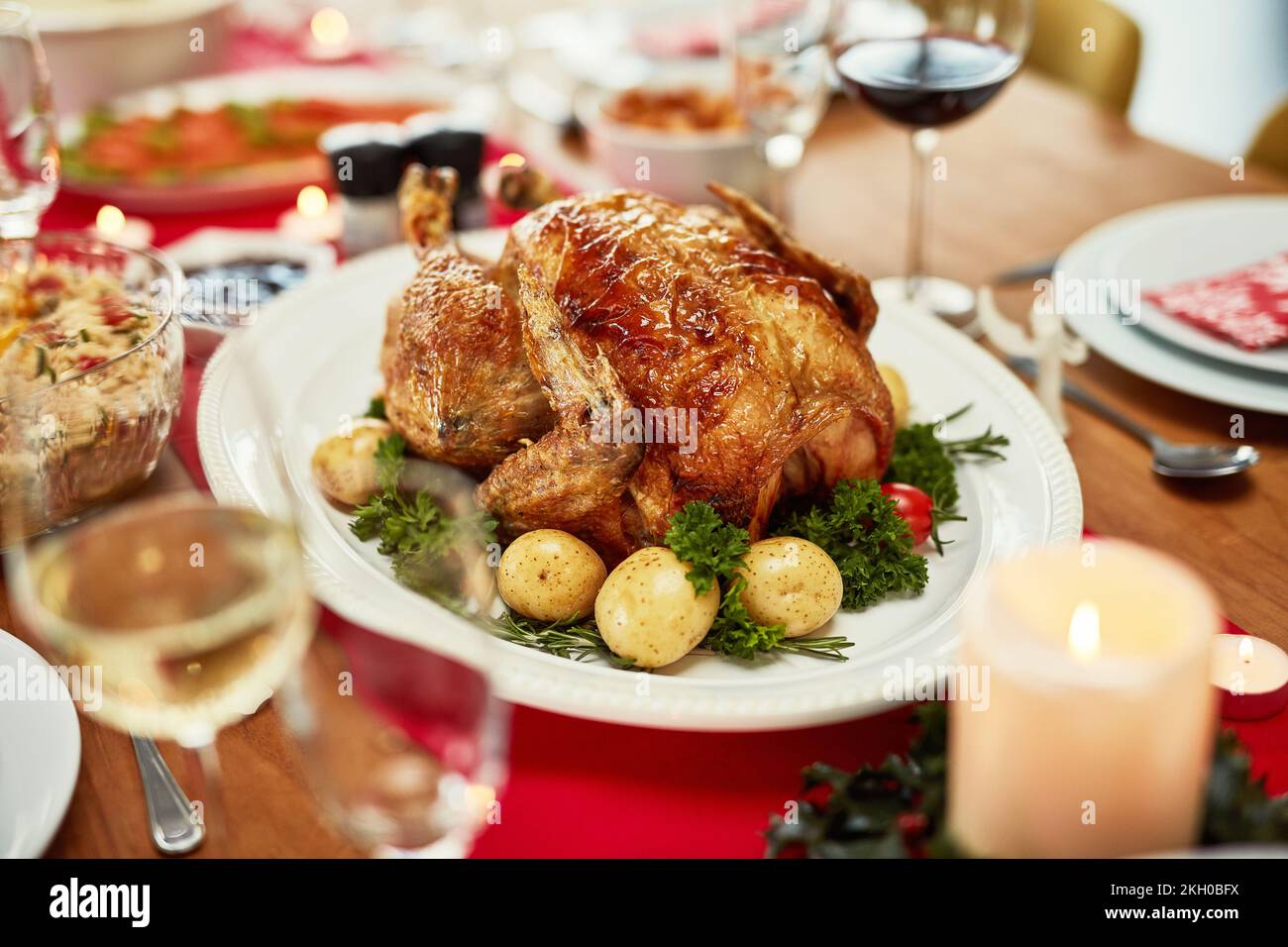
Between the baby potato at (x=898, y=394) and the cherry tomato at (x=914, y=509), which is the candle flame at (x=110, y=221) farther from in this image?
the cherry tomato at (x=914, y=509)

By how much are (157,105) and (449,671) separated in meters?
2.26

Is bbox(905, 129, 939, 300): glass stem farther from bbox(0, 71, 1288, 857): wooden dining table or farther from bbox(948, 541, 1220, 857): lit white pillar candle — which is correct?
bbox(948, 541, 1220, 857): lit white pillar candle

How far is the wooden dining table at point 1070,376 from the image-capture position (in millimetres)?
1127

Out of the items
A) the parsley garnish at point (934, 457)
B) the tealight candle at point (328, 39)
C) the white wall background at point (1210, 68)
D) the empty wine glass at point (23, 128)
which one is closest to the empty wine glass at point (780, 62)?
the parsley garnish at point (934, 457)

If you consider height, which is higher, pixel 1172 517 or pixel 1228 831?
pixel 1228 831

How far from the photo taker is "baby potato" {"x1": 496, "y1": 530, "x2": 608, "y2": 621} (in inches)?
50.8

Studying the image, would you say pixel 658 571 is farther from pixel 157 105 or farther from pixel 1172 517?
pixel 157 105

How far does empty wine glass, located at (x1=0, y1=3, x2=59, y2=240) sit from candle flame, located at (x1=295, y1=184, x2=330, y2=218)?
0.63 metres

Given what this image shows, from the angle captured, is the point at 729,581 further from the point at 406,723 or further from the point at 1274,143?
the point at 1274,143

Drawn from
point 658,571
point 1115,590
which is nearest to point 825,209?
point 658,571

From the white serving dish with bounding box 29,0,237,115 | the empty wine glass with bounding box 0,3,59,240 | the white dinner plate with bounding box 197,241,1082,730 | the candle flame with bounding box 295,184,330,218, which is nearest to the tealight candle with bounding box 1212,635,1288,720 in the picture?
the white dinner plate with bounding box 197,241,1082,730

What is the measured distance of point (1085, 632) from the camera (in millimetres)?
810

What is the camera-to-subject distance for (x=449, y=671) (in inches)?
35.0

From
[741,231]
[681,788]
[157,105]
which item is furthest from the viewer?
[157,105]
